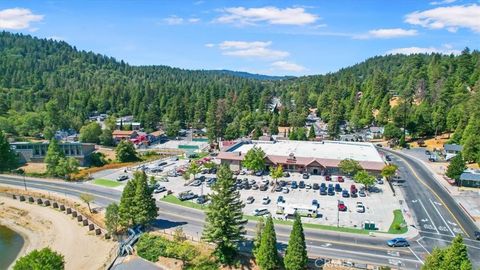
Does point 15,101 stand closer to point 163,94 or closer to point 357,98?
point 163,94

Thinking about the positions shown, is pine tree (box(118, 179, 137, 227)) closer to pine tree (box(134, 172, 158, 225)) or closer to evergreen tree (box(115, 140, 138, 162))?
pine tree (box(134, 172, 158, 225))

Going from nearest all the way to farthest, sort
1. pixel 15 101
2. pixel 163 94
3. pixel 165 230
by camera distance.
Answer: pixel 165 230
pixel 15 101
pixel 163 94

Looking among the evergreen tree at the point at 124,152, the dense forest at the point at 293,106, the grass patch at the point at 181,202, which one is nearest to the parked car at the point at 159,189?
the grass patch at the point at 181,202

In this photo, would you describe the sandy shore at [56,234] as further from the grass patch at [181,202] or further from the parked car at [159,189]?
the parked car at [159,189]

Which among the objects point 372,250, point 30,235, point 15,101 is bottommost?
point 30,235

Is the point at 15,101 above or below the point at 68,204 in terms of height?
above

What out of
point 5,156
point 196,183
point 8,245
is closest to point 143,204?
point 8,245

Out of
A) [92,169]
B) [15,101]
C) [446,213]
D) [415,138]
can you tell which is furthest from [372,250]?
[15,101]

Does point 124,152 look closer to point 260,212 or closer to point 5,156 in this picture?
point 5,156
